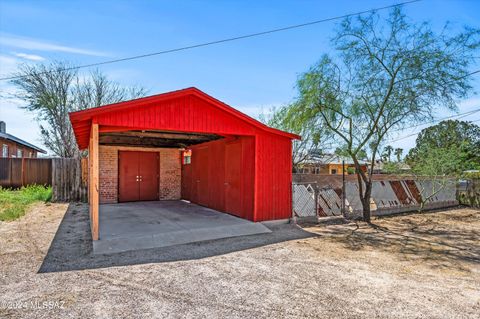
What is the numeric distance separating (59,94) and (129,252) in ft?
52.7

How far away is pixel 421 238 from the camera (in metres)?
7.04

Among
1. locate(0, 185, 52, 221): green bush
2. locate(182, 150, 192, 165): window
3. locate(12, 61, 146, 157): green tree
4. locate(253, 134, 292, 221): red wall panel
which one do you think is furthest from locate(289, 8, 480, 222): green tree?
locate(12, 61, 146, 157): green tree

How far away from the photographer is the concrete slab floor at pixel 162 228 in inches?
238

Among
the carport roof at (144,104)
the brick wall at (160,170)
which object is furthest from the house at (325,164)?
the brick wall at (160,170)

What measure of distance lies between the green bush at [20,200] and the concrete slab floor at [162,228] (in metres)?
2.29

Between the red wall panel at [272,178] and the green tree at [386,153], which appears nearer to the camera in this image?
the red wall panel at [272,178]

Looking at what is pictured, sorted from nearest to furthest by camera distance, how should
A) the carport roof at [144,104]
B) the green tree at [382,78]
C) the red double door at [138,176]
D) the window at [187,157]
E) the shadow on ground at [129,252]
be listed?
the shadow on ground at [129,252] < the carport roof at [144,104] < the green tree at [382,78] < the red double door at [138,176] < the window at [187,157]

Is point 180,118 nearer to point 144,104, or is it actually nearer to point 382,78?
point 144,104

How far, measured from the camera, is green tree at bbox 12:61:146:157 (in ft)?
57.0

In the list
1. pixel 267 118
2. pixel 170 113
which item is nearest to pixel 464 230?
pixel 170 113

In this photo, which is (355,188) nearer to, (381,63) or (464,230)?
(464,230)

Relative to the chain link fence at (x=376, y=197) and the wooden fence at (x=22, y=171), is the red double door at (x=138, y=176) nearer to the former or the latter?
the wooden fence at (x=22, y=171)

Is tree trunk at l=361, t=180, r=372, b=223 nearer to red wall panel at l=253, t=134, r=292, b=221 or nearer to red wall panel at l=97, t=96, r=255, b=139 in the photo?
red wall panel at l=253, t=134, r=292, b=221

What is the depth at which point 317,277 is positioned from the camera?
14.3ft
